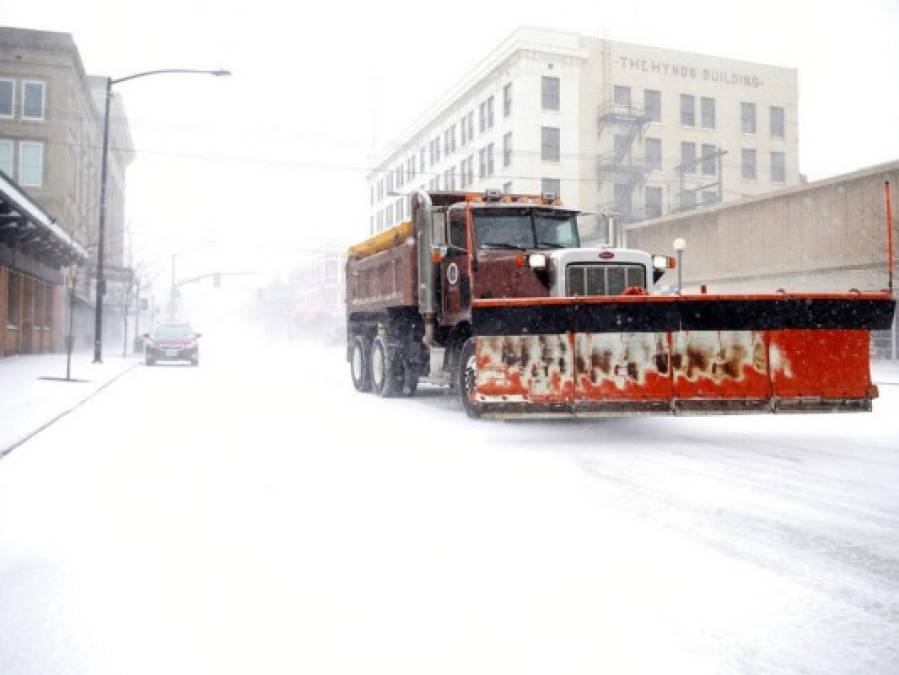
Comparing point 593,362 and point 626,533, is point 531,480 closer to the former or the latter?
point 626,533

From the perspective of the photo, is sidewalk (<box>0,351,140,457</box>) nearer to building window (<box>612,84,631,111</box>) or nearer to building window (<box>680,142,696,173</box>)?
building window (<box>612,84,631,111</box>)

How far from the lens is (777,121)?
51.4 m

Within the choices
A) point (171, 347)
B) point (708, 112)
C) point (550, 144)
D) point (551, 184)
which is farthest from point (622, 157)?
point (171, 347)

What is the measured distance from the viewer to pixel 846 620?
9.76ft

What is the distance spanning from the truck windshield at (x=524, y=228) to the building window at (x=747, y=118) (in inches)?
1762

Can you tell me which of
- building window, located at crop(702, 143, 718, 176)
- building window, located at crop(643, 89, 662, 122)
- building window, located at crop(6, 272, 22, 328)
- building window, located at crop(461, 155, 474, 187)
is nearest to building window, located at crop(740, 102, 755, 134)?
building window, located at crop(702, 143, 718, 176)

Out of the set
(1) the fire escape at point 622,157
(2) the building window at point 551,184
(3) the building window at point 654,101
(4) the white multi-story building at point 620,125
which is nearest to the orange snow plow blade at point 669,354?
(4) the white multi-story building at point 620,125

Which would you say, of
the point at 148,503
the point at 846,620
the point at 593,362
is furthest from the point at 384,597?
the point at 593,362

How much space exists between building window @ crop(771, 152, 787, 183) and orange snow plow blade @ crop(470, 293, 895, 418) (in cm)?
4730

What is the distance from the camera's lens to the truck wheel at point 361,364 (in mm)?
14414

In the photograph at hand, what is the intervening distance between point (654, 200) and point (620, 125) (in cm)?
506

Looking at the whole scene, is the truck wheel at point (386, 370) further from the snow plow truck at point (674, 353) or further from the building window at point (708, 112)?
the building window at point (708, 112)

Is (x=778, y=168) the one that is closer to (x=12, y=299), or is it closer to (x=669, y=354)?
(x=12, y=299)

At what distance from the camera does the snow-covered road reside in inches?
108
